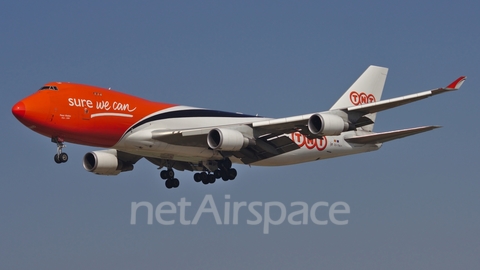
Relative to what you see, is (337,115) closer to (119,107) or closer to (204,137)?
(204,137)

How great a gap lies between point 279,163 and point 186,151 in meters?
6.04

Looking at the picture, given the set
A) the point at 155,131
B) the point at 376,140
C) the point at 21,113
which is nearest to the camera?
the point at 21,113

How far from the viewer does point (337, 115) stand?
47.7m

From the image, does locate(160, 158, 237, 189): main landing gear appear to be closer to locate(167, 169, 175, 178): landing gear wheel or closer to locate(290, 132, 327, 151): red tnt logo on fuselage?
locate(167, 169, 175, 178): landing gear wheel

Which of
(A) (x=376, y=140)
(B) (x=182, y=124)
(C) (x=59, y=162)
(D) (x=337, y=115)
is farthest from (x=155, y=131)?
(A) (x=376, y=140)

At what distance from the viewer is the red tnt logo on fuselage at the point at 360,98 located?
192 feet

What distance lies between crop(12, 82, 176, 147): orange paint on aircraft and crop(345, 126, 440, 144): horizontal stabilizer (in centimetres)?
1286

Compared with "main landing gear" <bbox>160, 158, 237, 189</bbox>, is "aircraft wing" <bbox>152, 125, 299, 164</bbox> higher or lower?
higher

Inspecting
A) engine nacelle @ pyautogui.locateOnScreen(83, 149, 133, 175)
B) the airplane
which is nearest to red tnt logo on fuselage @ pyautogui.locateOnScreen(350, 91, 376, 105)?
the airplane

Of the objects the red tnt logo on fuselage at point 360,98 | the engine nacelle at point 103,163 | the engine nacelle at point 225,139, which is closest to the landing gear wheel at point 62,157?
the engine nacelle at point 103,163

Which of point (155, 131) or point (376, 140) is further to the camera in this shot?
point (376, 140)

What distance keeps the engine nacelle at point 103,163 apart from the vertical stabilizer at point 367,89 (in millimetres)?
13779

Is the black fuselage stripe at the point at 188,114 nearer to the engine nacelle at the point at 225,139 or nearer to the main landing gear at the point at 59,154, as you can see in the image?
the engine nacelle at the point at 225,139

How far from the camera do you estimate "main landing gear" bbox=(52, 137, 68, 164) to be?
47000mm
